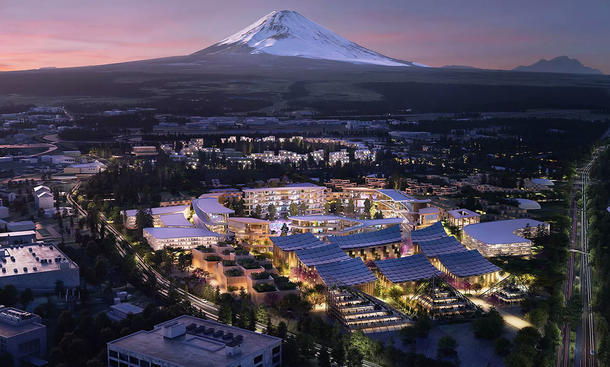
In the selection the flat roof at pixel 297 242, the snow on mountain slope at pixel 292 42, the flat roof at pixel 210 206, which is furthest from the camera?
the snow on mountain slope at pixel 292 42

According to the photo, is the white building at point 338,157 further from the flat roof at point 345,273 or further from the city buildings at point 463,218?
the flat roof at point 345,273

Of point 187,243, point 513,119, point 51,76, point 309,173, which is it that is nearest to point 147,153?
point 309,173

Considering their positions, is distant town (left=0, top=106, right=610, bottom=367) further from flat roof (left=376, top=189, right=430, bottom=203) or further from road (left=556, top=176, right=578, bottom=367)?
flat roof (left=376, top=189, right=430, bottom=203)

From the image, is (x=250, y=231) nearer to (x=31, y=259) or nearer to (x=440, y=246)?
(x=440, y=246)

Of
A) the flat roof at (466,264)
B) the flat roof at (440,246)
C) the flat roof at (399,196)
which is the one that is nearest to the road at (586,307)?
the flat roof at (466,264)

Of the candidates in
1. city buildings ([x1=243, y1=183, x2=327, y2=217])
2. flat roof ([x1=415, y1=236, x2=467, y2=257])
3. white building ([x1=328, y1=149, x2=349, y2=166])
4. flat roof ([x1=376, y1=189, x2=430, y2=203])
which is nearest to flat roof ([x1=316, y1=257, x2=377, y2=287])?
flat roof ([x1=415, y1=236, x2=467, y2=257])

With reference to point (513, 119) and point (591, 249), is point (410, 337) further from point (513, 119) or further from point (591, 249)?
point (513, 119)
